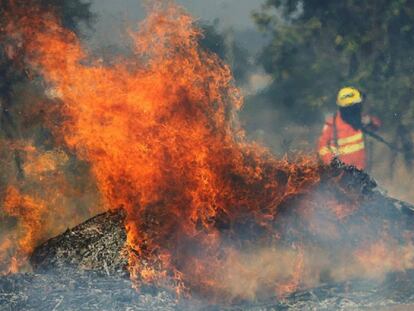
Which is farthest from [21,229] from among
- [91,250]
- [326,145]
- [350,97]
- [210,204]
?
[350,97]

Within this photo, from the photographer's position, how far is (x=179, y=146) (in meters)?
7.65

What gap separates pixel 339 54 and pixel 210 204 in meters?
A: 8.54

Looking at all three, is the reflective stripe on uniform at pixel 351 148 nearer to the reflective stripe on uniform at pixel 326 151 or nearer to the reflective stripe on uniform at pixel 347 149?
the reflective stripe on uniform at pixel 347 149

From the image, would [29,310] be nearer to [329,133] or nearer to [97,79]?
[97,79]

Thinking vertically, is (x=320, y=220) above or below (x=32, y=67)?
A: below

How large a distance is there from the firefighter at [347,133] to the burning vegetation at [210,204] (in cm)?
277

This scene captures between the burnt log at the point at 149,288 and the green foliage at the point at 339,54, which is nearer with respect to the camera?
the burnt log at the point at 149,288

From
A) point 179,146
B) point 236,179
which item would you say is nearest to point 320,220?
point 236,179

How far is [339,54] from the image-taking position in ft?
45.6

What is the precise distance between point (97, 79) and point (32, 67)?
14.8 ft

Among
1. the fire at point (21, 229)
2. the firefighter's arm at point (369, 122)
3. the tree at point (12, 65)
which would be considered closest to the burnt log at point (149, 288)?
the fire at point (21, 229)

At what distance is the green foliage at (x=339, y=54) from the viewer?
1282cm

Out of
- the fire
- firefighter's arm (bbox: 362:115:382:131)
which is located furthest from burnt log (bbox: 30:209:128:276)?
firefighter's arm (bbox: 362:115:382:131)

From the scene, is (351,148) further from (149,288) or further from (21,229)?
(21,229)
